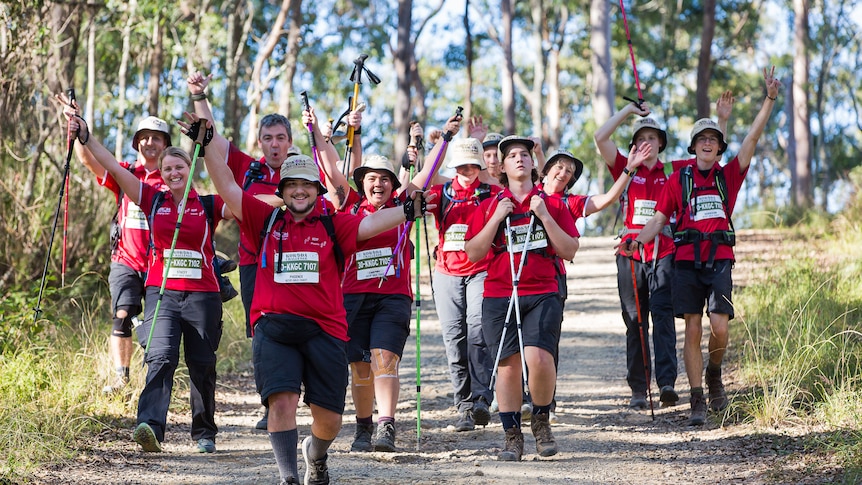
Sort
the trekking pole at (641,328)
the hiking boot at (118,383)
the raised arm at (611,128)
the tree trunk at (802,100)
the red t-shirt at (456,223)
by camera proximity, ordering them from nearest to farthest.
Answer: the red t-shirt at (456,223), the raised arm at (611,128), the hiking boot at (118,383), the trekking pole at (641,328), the tree trunk at (802,100)

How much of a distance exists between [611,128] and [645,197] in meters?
0.95

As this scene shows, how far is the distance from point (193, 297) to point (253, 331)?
4.73ft

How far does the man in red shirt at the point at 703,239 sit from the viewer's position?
815 cm

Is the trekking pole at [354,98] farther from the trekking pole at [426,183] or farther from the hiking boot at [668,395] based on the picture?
the hiking boot at [668,395]

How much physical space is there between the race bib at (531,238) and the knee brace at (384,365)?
1.16m

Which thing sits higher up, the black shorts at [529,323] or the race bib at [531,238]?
the race bib at [531,238]

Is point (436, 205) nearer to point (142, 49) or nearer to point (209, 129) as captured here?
point (209, 129)

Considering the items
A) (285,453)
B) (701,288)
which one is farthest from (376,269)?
(701,288)

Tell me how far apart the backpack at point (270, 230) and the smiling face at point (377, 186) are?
1446mm

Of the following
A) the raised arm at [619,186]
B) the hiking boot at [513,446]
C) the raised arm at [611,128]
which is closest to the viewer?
the hiking boot at [513,446]

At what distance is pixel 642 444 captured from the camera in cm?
759

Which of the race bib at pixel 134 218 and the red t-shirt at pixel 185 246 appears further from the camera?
the race bib at pixel 134 218

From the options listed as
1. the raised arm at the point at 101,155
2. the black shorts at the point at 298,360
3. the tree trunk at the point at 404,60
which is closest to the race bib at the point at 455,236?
the raised arm at the point at 101,155

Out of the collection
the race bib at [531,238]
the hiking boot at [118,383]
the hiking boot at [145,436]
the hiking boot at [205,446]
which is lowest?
the hiking boot at [205,446]
